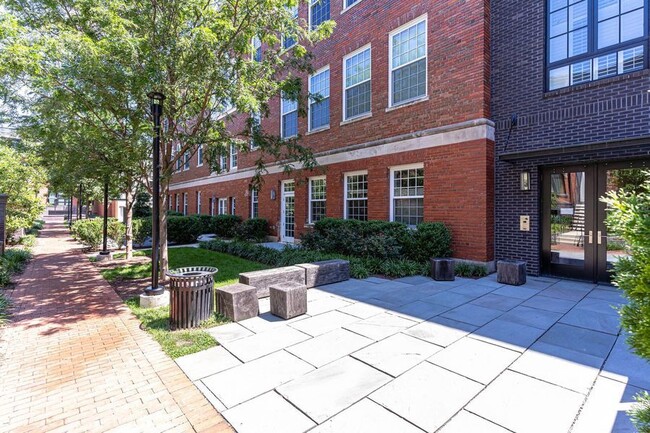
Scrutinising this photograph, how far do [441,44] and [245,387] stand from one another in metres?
9.80

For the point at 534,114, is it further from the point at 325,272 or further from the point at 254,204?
the point at 254,204

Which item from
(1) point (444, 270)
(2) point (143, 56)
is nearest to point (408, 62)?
(1) point (444, 270)

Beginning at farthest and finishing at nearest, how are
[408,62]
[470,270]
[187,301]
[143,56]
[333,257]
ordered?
1. [408,62]
2. [333,257]
3. [470,270]
4. [143,56]
5. [187,301]

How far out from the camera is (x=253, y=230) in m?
16.4

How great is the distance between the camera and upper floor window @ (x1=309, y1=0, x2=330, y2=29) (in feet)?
44.9

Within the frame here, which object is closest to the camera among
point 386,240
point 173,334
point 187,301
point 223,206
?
point 173,334

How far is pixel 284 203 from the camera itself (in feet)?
52.3

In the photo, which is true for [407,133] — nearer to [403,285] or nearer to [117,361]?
[403,285]

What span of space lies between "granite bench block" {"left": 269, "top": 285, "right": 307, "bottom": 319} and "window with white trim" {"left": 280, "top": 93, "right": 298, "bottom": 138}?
426 inches

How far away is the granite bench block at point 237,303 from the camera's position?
5.32 metres

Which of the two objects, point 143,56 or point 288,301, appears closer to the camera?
point 288,301

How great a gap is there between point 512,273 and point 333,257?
4.55 meters

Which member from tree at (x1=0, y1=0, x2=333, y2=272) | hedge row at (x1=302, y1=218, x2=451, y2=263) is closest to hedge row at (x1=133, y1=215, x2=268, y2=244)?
hedge row at (x1=302, y1=218, x2=451, y2=263)

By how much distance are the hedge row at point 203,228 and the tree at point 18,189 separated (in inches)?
179
